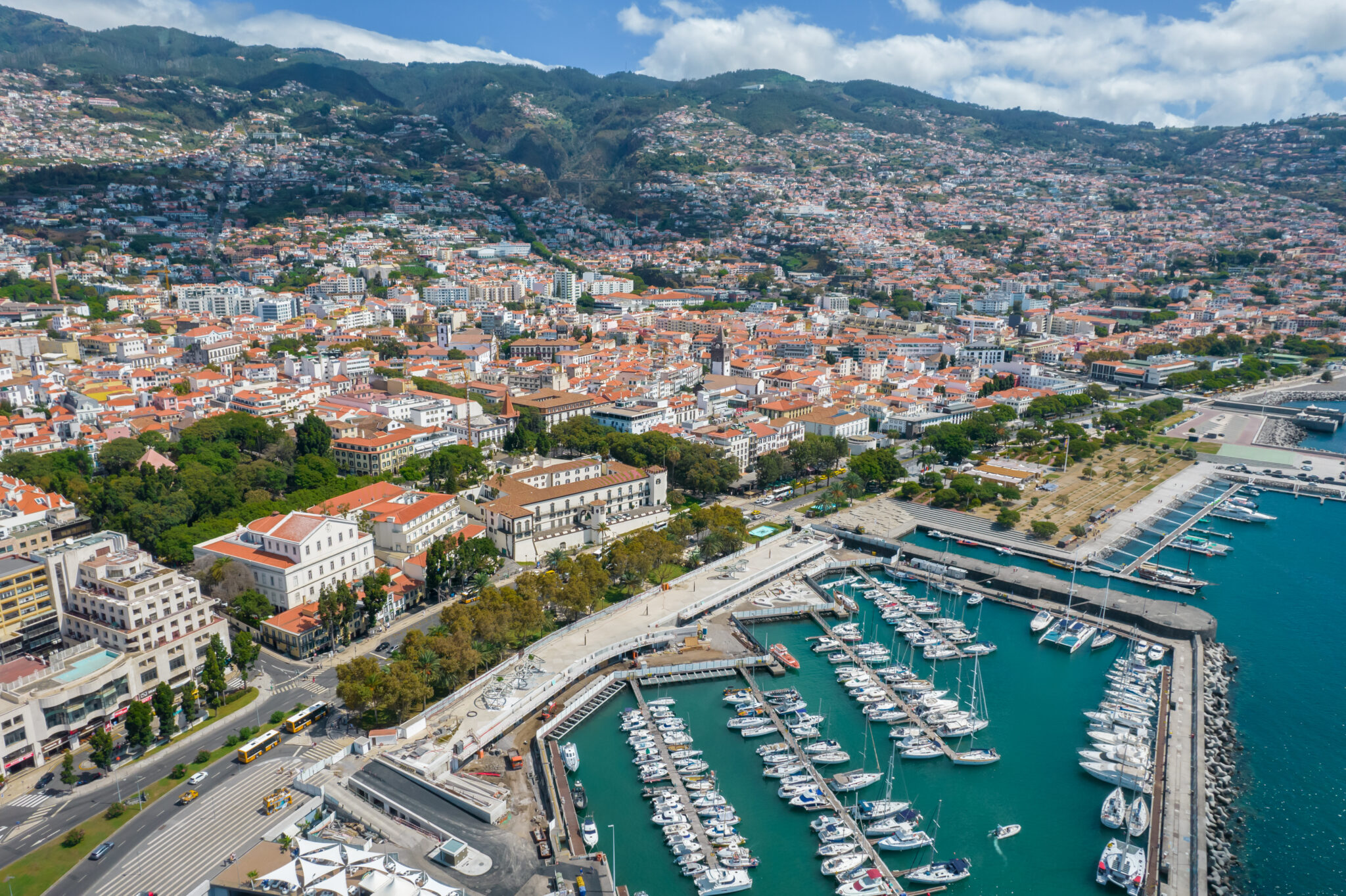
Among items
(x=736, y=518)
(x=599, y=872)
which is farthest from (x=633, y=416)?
(x=599, y=872)

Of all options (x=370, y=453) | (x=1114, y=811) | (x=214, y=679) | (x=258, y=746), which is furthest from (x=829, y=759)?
(x=370, y=453)

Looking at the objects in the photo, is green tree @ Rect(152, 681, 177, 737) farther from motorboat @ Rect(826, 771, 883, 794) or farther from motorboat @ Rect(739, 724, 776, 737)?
motorboat @ Rect(826, 771, 883, 794)

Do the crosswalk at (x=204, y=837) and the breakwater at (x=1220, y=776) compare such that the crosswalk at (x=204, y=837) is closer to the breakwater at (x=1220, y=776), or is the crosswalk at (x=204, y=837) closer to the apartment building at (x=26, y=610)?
the apartment building at (x=26, y=610)

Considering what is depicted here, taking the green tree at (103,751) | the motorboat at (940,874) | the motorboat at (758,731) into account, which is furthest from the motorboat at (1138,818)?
the green tree at (103,751)

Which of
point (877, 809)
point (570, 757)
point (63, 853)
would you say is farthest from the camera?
point (570, 757)

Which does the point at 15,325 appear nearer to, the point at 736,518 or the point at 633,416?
the point at 633,416

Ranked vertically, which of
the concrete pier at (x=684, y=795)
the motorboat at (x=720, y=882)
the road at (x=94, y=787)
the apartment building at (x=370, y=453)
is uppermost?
the apartment building at (x=370, y=453)

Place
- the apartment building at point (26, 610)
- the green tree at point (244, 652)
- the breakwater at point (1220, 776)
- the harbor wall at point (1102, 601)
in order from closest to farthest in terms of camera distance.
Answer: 1. the breakwater at point (1220, 776)
2. the green tree at point (244, 652)
3. the apartment building at point (26, 610)
4. the harbor wall at point (1102, 601)

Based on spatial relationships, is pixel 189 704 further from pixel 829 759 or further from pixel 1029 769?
pixel 1029 769
